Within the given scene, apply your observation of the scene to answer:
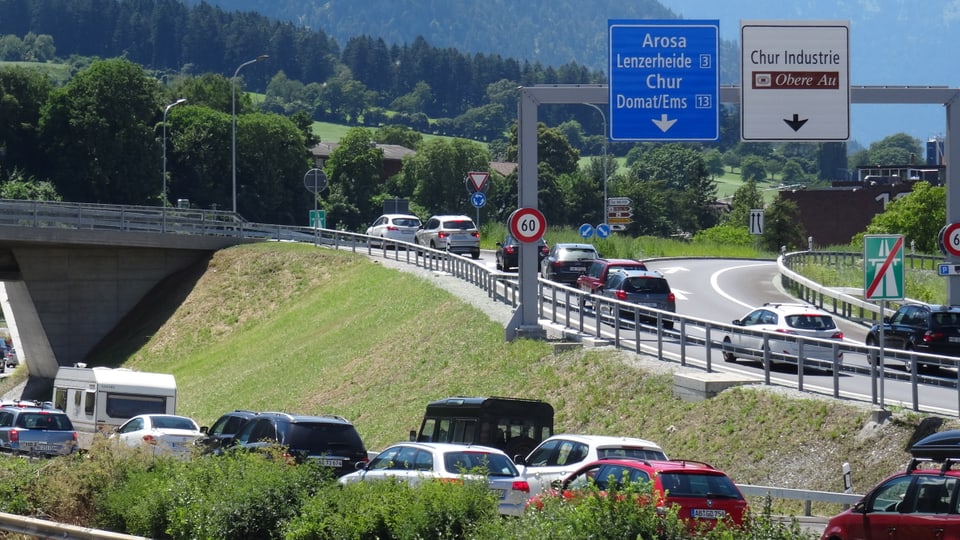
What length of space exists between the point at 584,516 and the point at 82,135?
8411 centimetres

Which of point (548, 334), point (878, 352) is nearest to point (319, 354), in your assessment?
point (548, 334)

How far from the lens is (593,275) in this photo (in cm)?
4297

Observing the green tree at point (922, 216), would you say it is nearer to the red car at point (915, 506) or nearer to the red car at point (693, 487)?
the red car at point (693, 487)

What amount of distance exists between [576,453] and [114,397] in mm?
17748

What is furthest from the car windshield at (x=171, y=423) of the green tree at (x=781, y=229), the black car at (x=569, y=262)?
the green tree at (x=781, y=229)

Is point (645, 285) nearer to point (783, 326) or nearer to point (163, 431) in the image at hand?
point (783, 326)

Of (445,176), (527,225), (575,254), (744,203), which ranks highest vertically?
(445,176)

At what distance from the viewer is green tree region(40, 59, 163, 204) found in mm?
89125

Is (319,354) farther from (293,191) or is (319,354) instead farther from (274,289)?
(293,191)

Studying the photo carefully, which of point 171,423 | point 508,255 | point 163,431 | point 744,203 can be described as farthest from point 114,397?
point 744,203

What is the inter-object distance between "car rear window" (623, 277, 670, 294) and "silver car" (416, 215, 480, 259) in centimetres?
1896

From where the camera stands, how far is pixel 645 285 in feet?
125

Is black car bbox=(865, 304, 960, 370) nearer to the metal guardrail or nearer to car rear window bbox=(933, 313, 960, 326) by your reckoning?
car rear window bbox=(933, 313, 960, 326)

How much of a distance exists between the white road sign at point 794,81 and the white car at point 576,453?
458 inches
